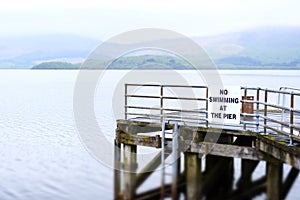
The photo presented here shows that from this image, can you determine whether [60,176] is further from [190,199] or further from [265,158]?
[265,158]

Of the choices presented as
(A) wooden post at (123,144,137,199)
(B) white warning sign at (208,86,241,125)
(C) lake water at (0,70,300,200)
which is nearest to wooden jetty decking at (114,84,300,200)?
(A) wooden post at (123,144,137,199)

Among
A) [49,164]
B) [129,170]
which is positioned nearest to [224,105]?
[129,170]

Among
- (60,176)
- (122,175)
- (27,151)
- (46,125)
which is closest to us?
(122,175)

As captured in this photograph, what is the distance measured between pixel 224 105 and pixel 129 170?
348 cm

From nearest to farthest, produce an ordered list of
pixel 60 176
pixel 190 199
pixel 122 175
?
pixel 190 199
pixel 122 175
pixel 60 176

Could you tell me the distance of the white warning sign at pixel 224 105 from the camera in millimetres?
11516

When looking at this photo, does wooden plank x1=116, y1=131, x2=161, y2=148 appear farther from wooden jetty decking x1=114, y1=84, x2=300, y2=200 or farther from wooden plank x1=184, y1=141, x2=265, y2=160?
wooden plank x1=184, y1=141, x2=265, y2=160

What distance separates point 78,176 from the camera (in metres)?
21.1

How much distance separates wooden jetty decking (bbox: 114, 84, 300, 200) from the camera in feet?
35.7

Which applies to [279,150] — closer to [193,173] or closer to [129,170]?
[193,173]

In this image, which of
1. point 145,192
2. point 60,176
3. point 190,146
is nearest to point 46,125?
point 60,176

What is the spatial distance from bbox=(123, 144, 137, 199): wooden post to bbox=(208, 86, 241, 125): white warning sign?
257cm

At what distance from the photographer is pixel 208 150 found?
11.9 meters

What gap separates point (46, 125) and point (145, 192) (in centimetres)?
2316
